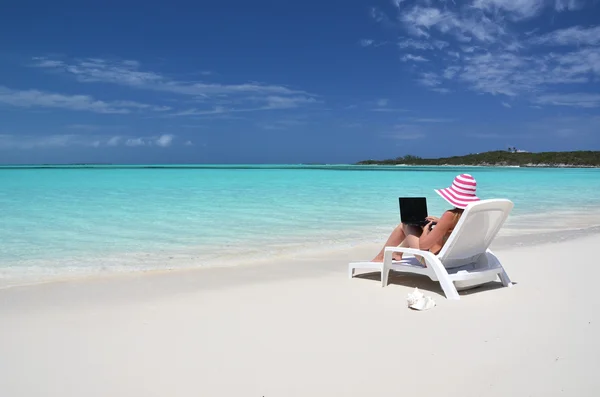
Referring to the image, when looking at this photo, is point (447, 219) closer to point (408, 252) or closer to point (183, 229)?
point (408, 252)

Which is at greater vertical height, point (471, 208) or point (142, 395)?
point (471, 208)

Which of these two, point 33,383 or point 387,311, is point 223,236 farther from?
point 33,383

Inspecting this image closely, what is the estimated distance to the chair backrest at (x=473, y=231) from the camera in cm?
482

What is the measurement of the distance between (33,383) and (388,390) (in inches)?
82.5

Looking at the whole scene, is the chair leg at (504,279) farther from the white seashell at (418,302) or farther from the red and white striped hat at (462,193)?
the white seashell at (418,302)

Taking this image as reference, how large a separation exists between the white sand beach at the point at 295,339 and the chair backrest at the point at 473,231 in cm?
37

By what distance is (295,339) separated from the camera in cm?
380

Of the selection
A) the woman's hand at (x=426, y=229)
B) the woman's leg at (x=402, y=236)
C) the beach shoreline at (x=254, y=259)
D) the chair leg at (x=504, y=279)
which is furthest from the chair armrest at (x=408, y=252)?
the beach shoreline at (x=254, y=259)

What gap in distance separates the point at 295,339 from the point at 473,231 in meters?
2.20

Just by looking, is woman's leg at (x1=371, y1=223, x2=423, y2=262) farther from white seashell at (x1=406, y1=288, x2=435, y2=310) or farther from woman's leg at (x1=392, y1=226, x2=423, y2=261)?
white seashell at (x1=406, y1=288, x2=435, y2=310)

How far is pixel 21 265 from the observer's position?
22.8 ft

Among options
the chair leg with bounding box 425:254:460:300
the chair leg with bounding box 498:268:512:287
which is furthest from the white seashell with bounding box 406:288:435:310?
the chair leg with bounding box 498:268:512:287

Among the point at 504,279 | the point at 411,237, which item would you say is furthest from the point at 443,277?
the point at 504,279

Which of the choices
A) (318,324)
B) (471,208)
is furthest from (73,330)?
(471,208)
